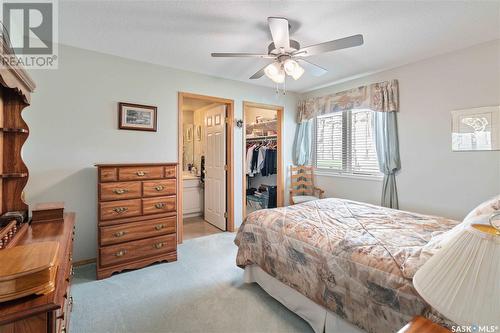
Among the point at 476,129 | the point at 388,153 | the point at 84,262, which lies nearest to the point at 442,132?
the point at 476,129

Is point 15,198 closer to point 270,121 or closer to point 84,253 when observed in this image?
point 84,253

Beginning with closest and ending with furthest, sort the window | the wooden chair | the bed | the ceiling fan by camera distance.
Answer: the bed
the ceiling fan
the window
the wooden chair

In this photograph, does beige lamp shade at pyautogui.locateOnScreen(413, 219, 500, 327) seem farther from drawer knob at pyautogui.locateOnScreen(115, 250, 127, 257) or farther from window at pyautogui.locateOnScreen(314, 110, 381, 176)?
window at pyautogui.locateOnScreen(314, 110, 381, 176)

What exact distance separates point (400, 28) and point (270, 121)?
10.7 ft

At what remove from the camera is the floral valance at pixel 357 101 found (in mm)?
3297

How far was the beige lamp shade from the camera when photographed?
582 mm

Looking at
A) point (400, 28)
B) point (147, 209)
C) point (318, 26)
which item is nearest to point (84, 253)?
point (147, 209)

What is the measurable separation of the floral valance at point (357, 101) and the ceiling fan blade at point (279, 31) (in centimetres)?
197

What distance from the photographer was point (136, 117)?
10.1 ft

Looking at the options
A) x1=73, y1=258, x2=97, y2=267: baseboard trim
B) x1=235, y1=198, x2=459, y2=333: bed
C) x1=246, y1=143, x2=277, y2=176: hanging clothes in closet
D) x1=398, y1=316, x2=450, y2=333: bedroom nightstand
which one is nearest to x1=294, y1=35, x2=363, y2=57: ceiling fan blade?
x1=235, y1=198, x2=459, y2=333: bed

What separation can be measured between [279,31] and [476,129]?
247 centimetres

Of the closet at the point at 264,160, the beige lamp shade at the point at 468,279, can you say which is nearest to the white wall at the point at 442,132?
the closet at the point at 264,160

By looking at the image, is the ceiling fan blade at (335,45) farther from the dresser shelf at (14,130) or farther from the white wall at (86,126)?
the dresser shelf at (14,130)

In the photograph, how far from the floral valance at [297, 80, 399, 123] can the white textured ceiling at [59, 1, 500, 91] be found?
409 millimetres
